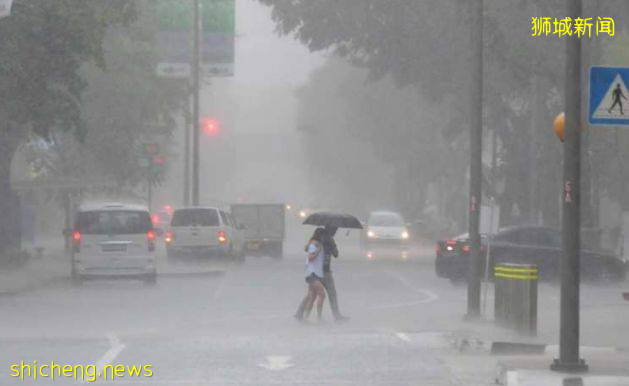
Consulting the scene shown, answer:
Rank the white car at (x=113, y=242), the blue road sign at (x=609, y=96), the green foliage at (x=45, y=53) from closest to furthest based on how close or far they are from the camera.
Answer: the blue road sign at (x=609, y=96) → the green foliage at (x=45, y=53) → the white car at (x=113, y=242)

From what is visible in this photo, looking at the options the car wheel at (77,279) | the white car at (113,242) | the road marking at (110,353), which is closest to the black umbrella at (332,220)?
the road marking at (110,353)

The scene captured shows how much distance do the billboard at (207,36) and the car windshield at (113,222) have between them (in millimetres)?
17004

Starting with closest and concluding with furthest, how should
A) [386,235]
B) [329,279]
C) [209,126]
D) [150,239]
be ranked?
1. [329,279]
2. [150,239]
3. [209,126]
4. [386,235]

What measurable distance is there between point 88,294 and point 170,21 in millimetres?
23735

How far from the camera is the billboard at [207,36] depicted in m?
53.5

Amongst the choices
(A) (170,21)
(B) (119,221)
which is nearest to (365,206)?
(A) (170,21)

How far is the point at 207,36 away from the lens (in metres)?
54.3

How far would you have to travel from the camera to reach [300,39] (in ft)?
176

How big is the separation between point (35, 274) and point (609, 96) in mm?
26816

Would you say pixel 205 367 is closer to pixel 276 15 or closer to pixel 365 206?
pixel 276 15

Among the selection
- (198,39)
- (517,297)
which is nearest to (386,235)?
(198,39)

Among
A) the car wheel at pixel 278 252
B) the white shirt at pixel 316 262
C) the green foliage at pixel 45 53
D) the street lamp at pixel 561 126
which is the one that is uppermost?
the green foliage at pixel 45 53

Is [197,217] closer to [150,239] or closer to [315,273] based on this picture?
[150,239]

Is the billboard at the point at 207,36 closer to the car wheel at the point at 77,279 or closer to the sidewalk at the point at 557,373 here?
the car wheel at the point at 77,279
